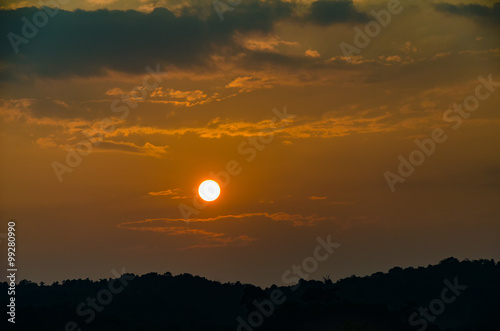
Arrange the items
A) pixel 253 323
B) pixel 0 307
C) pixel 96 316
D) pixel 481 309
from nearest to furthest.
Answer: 1. pixel 253 323
2. pixel 0 307
3. pixel 96 316
4. pixel 481 309

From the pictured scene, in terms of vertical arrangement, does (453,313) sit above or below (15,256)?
above

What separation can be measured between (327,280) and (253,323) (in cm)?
5391

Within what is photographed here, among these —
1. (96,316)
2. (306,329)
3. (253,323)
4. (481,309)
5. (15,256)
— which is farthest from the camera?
(481,309)

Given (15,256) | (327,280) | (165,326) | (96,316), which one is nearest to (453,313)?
(327,280)

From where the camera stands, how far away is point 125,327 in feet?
508

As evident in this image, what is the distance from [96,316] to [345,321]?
200ft

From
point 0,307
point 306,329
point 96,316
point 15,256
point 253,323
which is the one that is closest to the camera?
point 15,256

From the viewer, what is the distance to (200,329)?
6590 inches

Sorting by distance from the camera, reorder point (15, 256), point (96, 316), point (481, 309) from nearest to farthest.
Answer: point (15, 256) → point (96, 316) → point (481, 309)

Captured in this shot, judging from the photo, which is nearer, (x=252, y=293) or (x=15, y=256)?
(x=15, y=256)

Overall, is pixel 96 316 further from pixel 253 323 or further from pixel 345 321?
pixel 345 321

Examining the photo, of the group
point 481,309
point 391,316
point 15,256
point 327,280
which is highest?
point 327,280

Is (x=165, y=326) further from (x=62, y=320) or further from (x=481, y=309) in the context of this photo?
(x=481, y=309)

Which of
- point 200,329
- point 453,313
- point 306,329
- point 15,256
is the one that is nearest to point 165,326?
point 200,329
